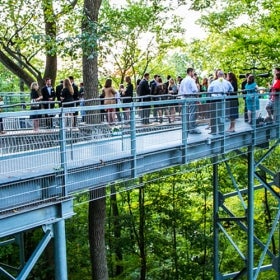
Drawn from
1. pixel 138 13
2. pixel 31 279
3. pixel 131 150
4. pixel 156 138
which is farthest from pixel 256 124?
pixel 31 279

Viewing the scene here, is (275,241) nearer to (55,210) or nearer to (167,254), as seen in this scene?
(167,254)

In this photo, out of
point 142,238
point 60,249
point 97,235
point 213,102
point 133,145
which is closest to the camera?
point 60,249

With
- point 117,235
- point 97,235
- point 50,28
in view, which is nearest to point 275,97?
point 97,235

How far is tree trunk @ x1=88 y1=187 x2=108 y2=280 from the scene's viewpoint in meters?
11.2

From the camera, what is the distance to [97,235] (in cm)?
1141

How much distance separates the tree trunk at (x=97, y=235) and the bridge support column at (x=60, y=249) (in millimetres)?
4818

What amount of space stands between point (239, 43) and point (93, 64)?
912cm

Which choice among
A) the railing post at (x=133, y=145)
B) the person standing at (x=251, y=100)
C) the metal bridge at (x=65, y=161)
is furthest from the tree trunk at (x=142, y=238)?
the railing post at (x=133, y=145)

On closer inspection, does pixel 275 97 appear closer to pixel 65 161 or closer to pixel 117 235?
pixel 65 161

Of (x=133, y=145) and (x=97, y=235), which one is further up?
(x=133, y=145)

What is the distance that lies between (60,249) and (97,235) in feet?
17.5

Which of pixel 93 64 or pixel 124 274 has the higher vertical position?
pixel 93 64

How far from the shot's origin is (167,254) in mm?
19312

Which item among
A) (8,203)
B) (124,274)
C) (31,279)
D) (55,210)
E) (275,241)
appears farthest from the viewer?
(275,241)
